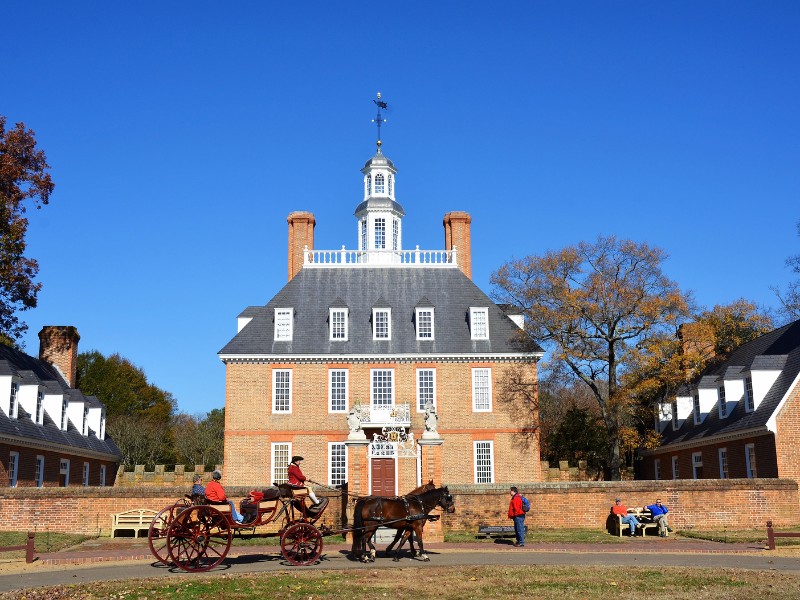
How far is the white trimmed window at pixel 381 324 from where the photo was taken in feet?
128

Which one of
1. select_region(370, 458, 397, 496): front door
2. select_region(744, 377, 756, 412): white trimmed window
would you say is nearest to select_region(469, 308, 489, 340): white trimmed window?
select_region(370, 458, 397, 496): front door

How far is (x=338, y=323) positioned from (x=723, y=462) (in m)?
17.3

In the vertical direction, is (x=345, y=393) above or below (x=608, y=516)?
above

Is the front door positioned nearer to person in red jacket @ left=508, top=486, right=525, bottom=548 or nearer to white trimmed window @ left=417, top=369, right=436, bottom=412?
white trimmed window @ left=417, top=369, right=436, bottom=412

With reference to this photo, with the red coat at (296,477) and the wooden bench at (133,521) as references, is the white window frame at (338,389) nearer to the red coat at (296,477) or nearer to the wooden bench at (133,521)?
the wooden bench at (133,521)

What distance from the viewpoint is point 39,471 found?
1351 inches

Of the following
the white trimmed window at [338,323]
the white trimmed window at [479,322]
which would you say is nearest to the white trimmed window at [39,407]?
the white trimmed window at [338,323]

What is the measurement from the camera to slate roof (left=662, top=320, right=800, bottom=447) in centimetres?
2991

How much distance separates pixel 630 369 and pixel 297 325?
14959 mm

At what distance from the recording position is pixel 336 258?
4244 cm

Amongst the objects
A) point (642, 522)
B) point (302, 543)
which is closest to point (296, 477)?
point (302, 543)

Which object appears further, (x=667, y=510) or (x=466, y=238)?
(x=466, y=238)

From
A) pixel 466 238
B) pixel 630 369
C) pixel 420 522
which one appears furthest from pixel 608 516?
pixel 466 238

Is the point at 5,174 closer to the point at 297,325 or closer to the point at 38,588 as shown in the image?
the point at 297,325
